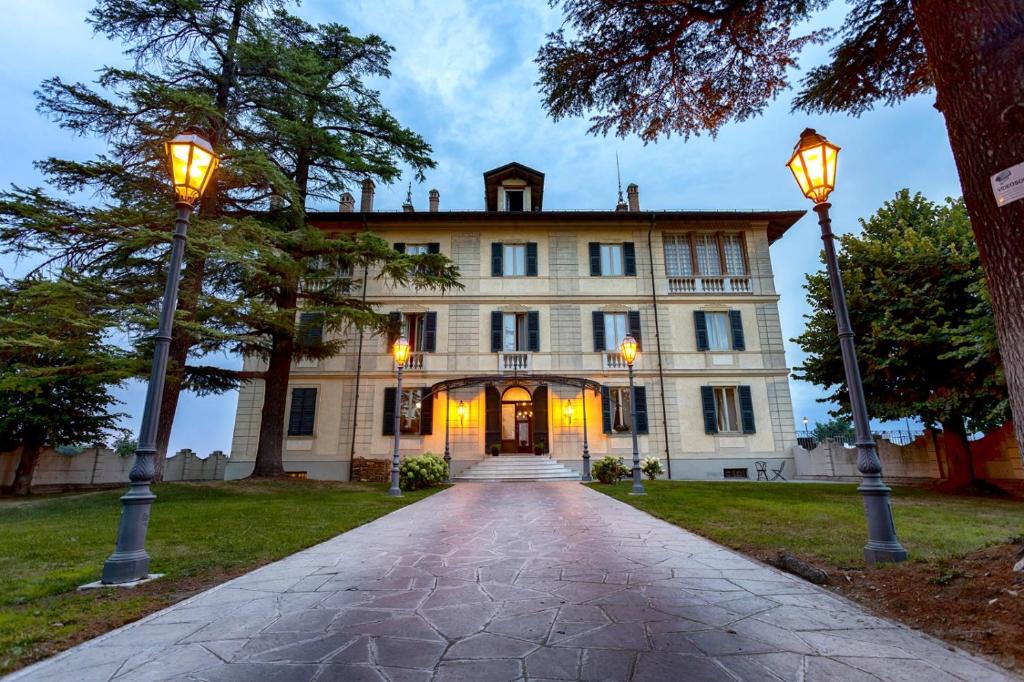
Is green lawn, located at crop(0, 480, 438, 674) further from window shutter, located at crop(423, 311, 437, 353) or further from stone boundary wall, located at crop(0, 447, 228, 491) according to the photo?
window shutter, located at crop(423, 311, 437, 353)

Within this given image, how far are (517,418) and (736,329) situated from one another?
9424 millimetres

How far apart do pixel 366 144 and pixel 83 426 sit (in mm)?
12865

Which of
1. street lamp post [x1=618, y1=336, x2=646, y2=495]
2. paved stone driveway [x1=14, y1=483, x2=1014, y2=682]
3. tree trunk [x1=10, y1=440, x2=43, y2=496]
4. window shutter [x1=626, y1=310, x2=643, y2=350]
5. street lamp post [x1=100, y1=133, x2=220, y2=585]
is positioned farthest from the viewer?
window shutter [x1=626, y1=310, x2=643, y2=350]

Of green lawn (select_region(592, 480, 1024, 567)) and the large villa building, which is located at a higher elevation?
the large villa building

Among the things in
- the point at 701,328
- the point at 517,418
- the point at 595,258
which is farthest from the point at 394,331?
the point at 701,328

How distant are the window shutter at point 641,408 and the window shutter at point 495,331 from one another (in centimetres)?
570

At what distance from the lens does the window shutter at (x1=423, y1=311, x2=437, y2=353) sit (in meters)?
17.9

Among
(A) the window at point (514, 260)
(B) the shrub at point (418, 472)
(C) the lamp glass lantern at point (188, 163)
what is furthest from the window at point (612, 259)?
(C) the lamp glass lantern at point (188, 163)

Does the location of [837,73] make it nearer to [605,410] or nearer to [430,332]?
[605,410]

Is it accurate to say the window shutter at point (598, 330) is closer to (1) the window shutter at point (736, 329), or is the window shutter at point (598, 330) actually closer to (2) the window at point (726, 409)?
(2) the window at point (726, 409)

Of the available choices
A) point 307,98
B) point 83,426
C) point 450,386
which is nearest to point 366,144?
point 307,98

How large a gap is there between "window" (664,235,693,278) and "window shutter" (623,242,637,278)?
1.36m

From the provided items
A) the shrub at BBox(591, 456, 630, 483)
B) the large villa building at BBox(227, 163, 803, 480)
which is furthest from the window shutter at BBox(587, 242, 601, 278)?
the shrub at BBox(591, 456, 630, 483)

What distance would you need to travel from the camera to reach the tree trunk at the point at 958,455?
11.3 metres
